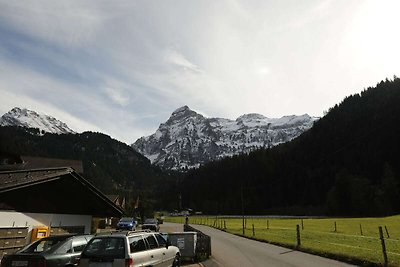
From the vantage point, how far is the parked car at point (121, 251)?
1069 centimetres

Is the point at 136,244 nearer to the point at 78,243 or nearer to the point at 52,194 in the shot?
the point at 78,243

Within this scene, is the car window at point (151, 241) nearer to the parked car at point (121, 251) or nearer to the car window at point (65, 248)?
the parked car at point (121, 251)

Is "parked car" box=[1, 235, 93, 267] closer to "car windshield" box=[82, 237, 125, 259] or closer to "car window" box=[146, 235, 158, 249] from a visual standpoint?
"car windshield" box=[82, 237, 125, 259]

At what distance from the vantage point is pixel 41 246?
1261cm

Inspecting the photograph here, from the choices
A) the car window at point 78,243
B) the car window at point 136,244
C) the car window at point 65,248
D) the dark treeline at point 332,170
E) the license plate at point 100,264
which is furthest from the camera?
the dark treeline at point 332,170

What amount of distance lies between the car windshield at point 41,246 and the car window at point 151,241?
10.4ft

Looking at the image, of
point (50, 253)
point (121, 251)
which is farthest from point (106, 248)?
point (50, 253)

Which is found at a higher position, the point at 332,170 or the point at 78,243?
the point at 332,170

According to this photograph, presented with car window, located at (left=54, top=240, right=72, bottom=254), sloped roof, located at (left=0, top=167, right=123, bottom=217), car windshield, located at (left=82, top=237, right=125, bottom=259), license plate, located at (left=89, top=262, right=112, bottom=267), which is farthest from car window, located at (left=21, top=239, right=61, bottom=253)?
sloped roof, located at (left=0, top=167, right=123, bottom=217)

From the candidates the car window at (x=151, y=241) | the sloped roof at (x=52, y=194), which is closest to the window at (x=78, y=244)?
the car window at (x=151, y=241)

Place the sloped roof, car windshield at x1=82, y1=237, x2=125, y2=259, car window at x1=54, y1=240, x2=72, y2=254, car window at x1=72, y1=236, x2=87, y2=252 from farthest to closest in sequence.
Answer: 1. the sloped roof
2. car window at x1=72, y1=236, x2=87, y2=252
3. car window at x1=54, y1=240, x2=72, y2=254
4. car windshield at x1=82, y1=237, x2=125, y2=259

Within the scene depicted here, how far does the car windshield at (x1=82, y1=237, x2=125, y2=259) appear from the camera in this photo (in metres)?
10.8

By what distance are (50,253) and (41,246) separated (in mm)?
940

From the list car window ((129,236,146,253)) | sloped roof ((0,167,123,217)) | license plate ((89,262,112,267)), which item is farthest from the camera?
sloped roof ((0,167,123,217))
